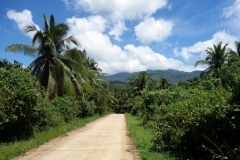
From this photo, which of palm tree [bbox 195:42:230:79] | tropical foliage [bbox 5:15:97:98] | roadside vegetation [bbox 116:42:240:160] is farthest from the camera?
palm tree [bbox 195:42:230:79]

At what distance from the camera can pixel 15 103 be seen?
9031mm

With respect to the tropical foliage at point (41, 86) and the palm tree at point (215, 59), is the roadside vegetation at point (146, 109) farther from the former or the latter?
the palm tree at point (215, 59)

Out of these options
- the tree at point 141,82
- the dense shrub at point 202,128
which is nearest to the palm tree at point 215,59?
the tree at point 141,82

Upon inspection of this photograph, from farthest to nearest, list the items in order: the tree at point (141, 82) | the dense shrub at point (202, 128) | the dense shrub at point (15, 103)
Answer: the tree at point (141, 82)
the dense shrub at point (15, 103)
the dense shrub at point (202, 128)

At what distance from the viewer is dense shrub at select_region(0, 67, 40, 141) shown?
28.6 feet

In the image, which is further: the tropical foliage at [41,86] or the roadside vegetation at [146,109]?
the tropical foliage at [41,86]

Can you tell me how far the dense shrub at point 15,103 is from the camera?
343 inches

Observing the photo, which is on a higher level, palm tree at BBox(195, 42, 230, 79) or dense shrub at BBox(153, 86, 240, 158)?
palm tree at BBox(195, 42, 230, 79)

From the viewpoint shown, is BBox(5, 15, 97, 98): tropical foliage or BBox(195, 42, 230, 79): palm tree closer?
BBox(5, 15, 97, 98): tropical foliage

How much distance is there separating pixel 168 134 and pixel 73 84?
37.7 ft

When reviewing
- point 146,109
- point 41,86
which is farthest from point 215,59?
point 41,86

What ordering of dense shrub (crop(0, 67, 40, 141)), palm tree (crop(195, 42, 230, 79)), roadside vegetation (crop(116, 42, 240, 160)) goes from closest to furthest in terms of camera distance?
roadside vegetation (crop(116, 42, 240, 160)) → dense shrub (crop(0, 67, 40, 141)) → palm tree (crop(195, 42, 230, 79))

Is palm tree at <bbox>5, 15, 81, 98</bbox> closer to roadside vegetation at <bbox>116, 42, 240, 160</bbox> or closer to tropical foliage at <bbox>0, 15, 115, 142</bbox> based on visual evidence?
tropical foliage at <bbox>0, 15, 115, 142</bbox>

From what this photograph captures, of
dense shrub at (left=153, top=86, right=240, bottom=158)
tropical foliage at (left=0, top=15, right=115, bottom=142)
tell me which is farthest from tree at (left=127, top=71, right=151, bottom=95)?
dense shrub at (left=153, top=86, right=240, bottom=158)
